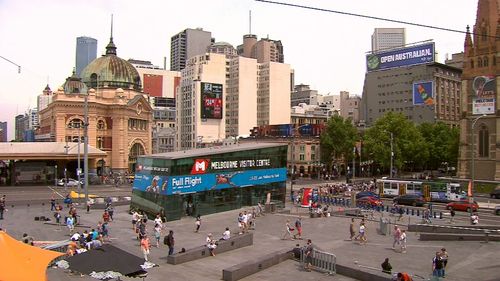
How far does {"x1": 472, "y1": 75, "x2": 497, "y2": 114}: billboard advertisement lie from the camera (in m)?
78.2

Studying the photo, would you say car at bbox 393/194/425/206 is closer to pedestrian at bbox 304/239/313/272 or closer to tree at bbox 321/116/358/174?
pedestrian at bbox 304/239/313/272

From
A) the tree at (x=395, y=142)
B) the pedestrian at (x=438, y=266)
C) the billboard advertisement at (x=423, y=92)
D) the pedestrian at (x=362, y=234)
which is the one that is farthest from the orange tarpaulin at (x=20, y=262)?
the billboard advertisement at (x=423, y=92)

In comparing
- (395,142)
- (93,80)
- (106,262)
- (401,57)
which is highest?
(401,57)

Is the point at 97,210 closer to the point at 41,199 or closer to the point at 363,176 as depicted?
the point at 41,199

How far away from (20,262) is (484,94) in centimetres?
7867

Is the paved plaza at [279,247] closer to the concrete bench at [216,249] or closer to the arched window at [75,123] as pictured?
the concrete bench at [216,249]

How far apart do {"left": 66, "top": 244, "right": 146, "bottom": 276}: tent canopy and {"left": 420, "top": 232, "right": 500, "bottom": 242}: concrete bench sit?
1971 cm

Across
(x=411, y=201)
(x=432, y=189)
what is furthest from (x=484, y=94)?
(x=411, y=201)

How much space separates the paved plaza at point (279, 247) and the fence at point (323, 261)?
0.49m

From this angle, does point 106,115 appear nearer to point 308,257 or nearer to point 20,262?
point 308,257

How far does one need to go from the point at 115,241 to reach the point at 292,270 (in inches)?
469

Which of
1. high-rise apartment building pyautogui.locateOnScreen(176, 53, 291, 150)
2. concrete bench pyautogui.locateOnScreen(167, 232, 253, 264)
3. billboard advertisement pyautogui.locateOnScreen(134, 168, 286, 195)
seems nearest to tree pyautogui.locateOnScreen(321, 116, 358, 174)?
high-rise apartment building pyautogui.locateOnScreen(176, 53, 291, 150)

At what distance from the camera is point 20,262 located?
15562mm

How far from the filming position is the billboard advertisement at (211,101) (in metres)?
141
